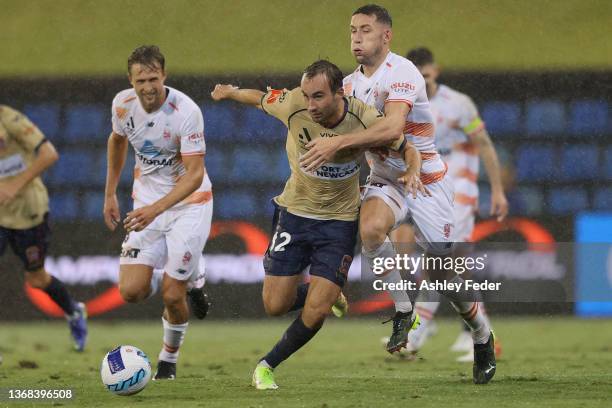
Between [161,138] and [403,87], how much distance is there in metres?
2.05

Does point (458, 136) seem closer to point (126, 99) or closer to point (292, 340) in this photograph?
point (126, 99)

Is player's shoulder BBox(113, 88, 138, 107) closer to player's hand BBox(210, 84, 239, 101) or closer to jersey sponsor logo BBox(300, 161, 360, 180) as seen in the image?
player's hand BBox(210, 84, 239, 101)

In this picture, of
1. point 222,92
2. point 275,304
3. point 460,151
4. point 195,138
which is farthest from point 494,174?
point 275,304

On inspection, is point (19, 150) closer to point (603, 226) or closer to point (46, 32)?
point (46, 32)

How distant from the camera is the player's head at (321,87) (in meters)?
7.19

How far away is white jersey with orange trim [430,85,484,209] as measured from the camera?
10.9m

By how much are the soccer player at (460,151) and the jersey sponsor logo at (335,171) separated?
2797 mm

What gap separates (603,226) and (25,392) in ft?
26.0

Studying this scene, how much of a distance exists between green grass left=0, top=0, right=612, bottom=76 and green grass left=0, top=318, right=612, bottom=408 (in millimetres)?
3052

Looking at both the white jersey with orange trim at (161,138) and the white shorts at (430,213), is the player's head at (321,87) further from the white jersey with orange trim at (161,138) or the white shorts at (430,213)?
the white jersey with orange trim at (161,138)

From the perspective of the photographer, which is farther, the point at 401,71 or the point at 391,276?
the point at 391,276

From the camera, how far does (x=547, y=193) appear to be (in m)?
13.3

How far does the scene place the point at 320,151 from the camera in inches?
279

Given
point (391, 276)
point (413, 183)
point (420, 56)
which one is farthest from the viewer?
point (420, 56)
